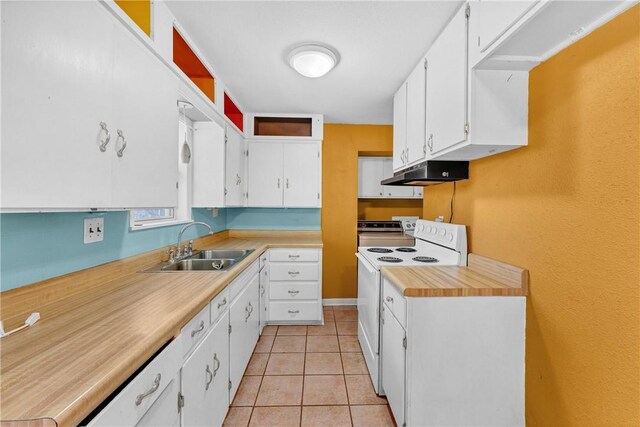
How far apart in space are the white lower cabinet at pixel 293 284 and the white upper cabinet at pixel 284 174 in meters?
0.65

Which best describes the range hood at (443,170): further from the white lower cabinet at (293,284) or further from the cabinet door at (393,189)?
the cabinet door at (393,189)

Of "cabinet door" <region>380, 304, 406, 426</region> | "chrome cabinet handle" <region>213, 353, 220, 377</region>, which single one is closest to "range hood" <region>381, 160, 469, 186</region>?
"cabinet door" <region>380, 304, 406, 426</region>

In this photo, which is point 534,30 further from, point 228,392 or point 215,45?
point 228,392

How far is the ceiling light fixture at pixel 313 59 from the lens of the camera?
6.07ft

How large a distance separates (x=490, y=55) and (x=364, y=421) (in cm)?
210

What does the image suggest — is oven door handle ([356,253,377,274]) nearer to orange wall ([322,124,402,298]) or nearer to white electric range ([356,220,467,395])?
white electric range ([356,220,467,395])

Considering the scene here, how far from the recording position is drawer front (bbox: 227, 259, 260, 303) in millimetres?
1709

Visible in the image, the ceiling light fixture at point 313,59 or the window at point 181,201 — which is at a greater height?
the ceiling light fixture at point 313,59

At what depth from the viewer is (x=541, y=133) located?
4.27ft

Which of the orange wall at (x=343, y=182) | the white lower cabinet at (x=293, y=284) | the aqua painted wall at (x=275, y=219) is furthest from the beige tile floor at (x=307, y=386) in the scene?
the aqua painted wall at (x=275, y=219)

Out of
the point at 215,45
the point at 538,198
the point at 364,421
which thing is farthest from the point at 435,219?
the point at 215,45

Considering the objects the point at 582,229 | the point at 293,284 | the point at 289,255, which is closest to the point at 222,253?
the point at 289,255

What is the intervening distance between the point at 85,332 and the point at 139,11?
1.41 metres

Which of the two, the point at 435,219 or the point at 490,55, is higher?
the point at 490,55
